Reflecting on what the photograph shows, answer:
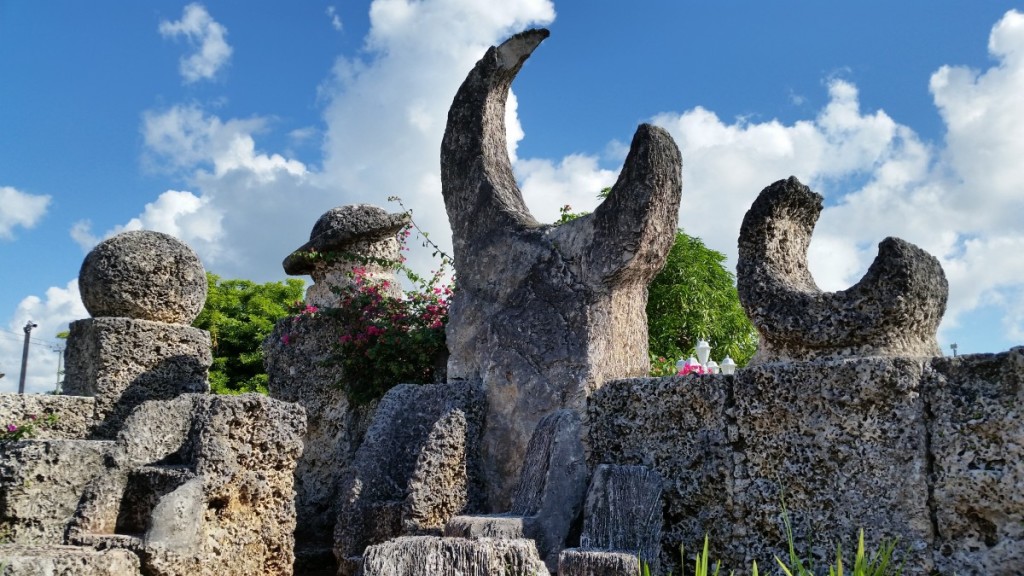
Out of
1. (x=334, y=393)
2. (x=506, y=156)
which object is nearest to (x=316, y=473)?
(x=334, y=393)

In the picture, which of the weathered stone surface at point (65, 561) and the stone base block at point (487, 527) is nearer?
the weathered stone surface at point (65, 561)

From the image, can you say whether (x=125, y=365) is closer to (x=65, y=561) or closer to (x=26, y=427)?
(x=26, y=427)

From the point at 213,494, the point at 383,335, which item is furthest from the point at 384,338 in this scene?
the point at 213,494

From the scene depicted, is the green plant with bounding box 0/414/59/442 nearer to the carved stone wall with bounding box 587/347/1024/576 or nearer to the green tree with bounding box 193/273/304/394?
the carved stone wall with bounding box 587/347/1024/576

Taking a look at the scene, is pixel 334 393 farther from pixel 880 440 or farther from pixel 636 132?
pixel 880 440

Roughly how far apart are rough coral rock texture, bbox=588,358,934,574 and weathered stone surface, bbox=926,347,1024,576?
72mm

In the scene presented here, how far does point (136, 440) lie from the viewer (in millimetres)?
6164

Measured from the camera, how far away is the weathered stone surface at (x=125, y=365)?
7.34 meters

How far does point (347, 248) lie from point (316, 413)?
1725 mm

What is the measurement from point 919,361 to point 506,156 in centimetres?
426

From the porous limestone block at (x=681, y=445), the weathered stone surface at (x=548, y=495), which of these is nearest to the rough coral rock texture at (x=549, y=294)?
the weathered stone surface at (x=548, y=495)

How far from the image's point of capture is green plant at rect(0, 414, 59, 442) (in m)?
6.57

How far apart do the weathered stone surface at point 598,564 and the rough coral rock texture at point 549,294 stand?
6.33 ft

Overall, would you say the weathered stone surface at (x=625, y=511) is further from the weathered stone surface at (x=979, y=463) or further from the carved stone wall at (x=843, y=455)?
the weathered stone surface at (x=979, y=463)
